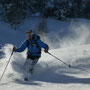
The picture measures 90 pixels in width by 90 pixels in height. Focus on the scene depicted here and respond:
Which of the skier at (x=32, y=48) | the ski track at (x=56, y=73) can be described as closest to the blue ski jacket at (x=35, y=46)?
the skier at (x=32, y=48)

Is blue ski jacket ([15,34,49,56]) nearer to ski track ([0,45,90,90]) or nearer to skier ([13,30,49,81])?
skier ([13,30,49,81])

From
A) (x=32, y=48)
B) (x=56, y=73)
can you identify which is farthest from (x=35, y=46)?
(x=56, y=73)

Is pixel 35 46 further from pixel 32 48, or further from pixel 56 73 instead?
pixel 56 73

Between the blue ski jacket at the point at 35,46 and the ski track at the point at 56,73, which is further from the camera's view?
the blue ski jacket at the point at 35,46

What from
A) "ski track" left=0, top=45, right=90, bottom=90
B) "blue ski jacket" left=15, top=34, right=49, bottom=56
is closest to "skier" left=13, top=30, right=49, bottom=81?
"blue ski jacket" left=15, top=34, right=49, bottom=56

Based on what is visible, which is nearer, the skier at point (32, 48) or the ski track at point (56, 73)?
the ski track at point (56, 73)

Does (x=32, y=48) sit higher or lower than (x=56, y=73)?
higher

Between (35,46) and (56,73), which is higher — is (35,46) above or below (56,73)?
above

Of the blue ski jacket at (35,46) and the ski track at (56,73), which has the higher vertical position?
the blue ski jacket at (35,46)

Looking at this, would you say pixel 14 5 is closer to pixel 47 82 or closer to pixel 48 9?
pixel 48 9

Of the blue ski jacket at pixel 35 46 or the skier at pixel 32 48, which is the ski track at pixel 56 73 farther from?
the blue ski jacket at pixel 35 46

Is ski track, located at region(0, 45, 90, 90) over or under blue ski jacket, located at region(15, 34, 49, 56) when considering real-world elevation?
under

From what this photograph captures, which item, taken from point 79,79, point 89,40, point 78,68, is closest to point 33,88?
point 79,79

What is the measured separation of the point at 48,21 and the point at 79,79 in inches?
744
